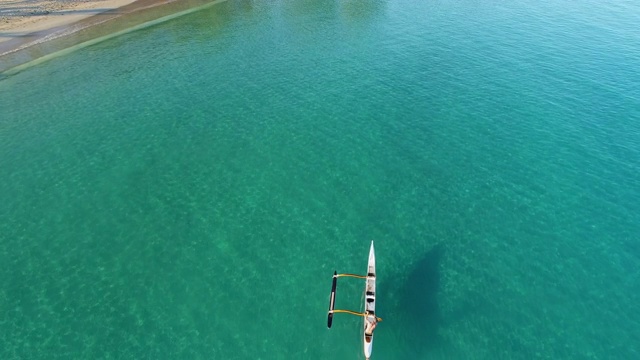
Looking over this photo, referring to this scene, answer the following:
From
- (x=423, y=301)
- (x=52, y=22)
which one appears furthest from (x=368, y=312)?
(x=52, y=22)

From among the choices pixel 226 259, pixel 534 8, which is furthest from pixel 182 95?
pixel 534 8

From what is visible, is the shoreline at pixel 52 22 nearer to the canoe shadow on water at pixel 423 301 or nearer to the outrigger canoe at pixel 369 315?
the outrigger canoe at pixel 369 315

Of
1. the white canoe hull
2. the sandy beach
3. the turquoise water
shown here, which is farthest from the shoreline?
the white canoe hull

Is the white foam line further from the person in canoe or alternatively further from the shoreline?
the person in canoe

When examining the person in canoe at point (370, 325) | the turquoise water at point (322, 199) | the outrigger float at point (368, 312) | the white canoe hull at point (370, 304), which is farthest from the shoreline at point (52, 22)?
the person in canoe at point (370, 325)

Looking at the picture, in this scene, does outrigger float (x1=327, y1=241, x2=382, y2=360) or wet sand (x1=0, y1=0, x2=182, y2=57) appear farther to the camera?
wet sand (x1=0, y1=0, x2=182, y2=57)

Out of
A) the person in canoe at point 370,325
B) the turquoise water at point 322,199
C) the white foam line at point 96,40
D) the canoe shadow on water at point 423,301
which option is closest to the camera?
the person in canoe at point 370,325
